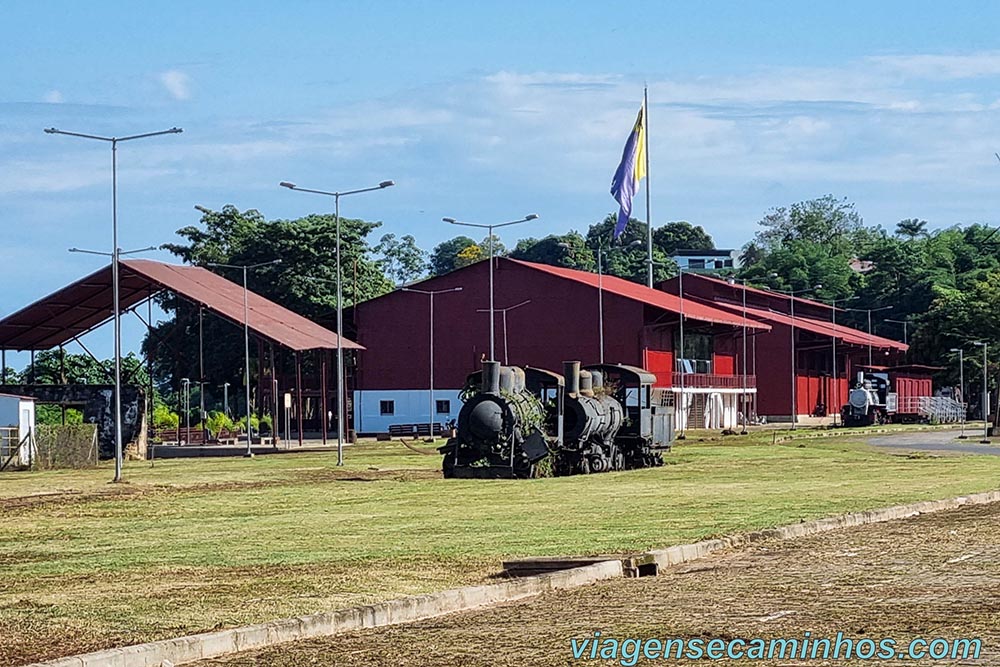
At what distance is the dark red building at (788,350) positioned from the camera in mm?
111688

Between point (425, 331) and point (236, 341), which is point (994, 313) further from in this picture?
point (236, 341)

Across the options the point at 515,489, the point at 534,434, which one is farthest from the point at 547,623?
the point at 534,434

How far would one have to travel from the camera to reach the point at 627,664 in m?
11.0

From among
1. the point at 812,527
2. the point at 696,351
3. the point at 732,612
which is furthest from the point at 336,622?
the point at 696,351

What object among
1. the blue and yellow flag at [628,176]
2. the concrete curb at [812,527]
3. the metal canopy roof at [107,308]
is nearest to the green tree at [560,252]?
the blue and yellow flag at [628,176]

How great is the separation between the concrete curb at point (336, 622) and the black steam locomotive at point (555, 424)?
2446cm

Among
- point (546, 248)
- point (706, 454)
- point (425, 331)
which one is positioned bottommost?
point (706, 454)

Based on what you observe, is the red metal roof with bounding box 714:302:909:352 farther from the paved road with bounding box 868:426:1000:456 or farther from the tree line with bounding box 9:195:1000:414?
the paved road with bounding box 868:426:1000:456

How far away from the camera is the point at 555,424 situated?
44188mm

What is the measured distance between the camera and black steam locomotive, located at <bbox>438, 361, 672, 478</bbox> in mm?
41656

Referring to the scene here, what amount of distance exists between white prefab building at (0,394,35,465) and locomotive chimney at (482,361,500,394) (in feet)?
56.6

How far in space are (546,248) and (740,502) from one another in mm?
144017

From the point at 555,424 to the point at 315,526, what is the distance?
20.0 meters

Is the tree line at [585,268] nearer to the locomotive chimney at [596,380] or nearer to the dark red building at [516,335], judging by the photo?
the dark red building at [516,335]
